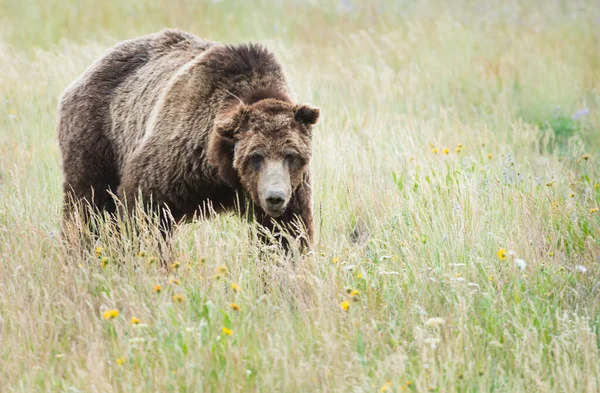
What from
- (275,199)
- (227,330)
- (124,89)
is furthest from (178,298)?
(124,89)

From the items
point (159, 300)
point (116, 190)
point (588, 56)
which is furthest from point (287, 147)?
point (588, 56)

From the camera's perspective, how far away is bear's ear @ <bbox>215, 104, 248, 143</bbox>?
5.09 metres

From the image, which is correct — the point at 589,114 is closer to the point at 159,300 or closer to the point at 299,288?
the point at 299,288

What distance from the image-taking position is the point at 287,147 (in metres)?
5.05

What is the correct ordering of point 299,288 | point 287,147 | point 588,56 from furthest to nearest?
1. point 588,56
2. point 287,147
3. point 299,288

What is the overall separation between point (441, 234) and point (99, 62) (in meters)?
3.06

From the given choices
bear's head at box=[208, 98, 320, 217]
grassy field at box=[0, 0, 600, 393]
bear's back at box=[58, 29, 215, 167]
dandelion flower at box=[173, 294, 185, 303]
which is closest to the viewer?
grassy field at box=[0, 0, 600, 393]

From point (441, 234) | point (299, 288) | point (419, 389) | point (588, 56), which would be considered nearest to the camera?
point (419, 389)

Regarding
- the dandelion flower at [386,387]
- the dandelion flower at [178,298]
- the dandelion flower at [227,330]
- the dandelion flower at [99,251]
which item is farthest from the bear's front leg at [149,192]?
the dandelion flower at [386,387]

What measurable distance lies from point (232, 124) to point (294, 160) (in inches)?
17.6

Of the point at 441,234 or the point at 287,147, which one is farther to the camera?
the point at 441,234

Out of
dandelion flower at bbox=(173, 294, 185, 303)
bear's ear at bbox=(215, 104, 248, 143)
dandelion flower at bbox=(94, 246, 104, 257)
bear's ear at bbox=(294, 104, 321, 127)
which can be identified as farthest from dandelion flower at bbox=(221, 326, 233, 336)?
bear's ear at bbox=(294, 104, 321, 127)

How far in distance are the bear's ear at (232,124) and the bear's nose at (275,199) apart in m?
0.55

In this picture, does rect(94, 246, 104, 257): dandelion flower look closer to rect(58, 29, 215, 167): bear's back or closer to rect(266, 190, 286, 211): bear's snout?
rect(58, 29, 215, 167): bear's back
